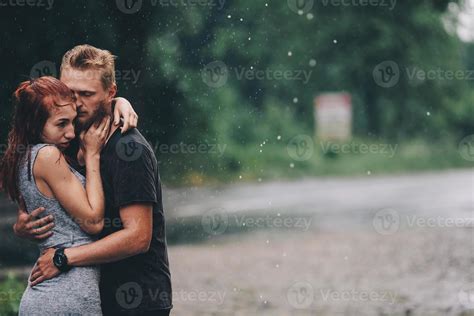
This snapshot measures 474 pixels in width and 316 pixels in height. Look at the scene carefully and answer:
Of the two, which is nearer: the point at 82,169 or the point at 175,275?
the point at 82,169

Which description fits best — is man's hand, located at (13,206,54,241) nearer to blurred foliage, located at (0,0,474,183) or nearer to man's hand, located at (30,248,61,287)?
man's hand, located at (30,248,61,287)

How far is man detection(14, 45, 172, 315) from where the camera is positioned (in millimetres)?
3039

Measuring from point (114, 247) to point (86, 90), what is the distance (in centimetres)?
57

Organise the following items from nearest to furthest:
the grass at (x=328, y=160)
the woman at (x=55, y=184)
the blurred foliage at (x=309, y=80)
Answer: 1. the woman at (x=55, y=184)
2. the blurred foliage at (x=309, y=80)
3. the grass at (x=328, y=160)

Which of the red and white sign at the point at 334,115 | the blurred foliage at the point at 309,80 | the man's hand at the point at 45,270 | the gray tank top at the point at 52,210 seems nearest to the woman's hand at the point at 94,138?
the gray tank top at the point at 52,210

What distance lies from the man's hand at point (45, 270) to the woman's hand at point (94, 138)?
373mm

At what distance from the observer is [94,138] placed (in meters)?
3.16

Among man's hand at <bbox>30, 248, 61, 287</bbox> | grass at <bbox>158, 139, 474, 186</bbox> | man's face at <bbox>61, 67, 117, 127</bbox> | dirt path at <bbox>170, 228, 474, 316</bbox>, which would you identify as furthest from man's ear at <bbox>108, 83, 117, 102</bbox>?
grass at <bbox>158, 139, 474, 186</bbox>

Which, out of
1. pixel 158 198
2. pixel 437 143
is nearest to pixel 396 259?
pixel 158 198

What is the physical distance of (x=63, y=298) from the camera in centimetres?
301

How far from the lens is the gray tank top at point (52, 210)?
3.06m

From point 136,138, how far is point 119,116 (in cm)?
16

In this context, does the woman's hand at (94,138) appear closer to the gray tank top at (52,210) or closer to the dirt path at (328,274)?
the gray tank top at (52,210)

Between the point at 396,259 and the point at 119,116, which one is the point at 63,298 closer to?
the point at 119,116
